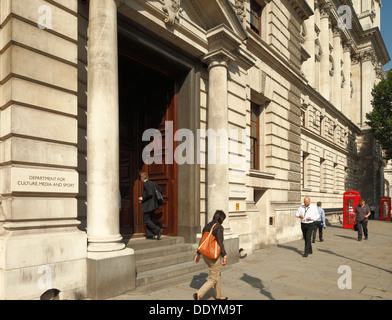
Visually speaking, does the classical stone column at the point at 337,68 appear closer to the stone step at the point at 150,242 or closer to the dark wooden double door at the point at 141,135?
the dark wooden double door at the point at 141,135

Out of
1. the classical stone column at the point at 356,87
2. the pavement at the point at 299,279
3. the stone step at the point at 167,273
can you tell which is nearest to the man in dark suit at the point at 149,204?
the stone step at the point at 167,273

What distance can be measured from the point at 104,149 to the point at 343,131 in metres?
31.8

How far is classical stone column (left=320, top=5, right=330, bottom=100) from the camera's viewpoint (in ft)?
90.5

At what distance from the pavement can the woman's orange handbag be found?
1011mm

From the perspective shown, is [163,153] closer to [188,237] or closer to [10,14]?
[188,237]

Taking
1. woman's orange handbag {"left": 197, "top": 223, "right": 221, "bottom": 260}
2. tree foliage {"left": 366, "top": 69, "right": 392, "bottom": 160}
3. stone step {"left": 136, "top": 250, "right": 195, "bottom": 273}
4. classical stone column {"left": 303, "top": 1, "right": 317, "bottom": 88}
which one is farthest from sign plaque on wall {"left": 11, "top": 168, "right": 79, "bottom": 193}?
tree foliage {"left": 366, "top": 69, "right": 392, "bottom": 160}

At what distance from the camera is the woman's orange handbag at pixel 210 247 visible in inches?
195

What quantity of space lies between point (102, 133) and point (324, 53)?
28262mm

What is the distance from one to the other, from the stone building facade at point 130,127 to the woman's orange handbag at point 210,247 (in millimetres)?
1542

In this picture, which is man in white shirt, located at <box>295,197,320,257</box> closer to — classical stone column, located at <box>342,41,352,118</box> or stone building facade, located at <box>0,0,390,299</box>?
stone building facade, located at <box>0,0,390,299</box>

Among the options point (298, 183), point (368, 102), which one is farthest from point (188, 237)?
point (368, 102)

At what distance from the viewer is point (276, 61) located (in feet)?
42.4

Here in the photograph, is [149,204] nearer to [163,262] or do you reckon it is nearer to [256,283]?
[163,262]

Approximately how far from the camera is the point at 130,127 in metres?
9.73
